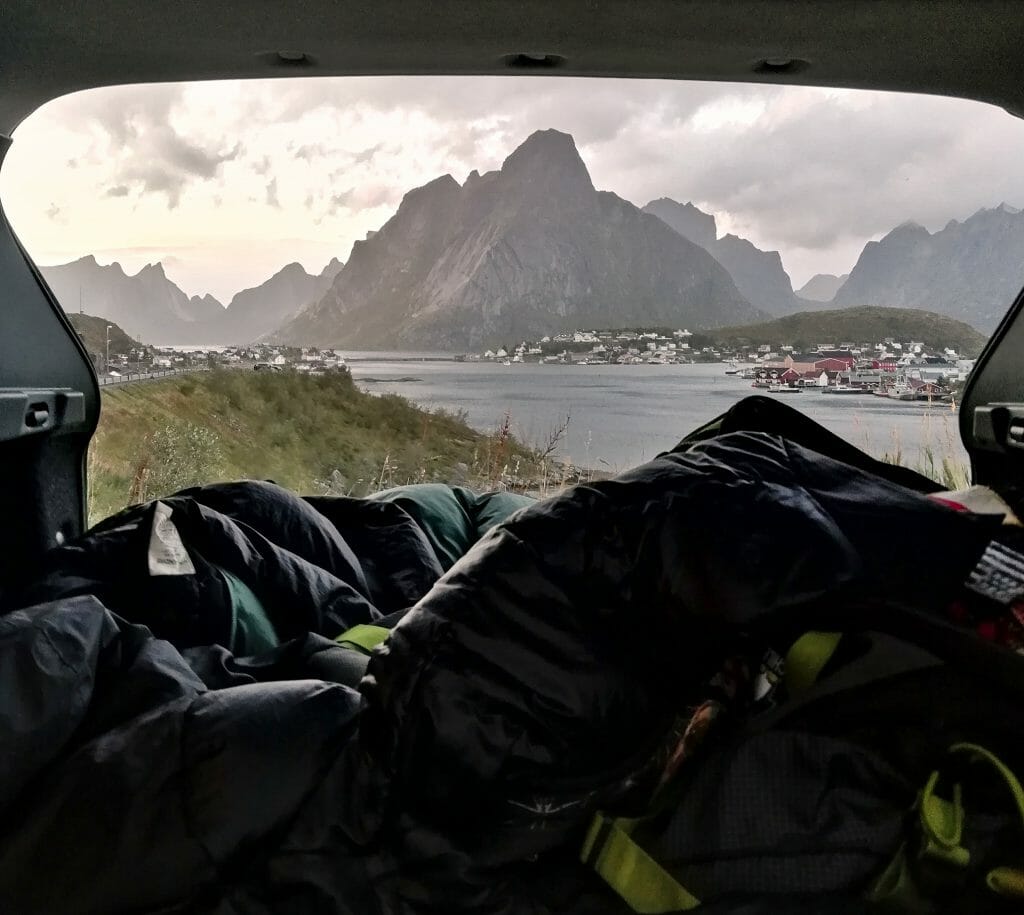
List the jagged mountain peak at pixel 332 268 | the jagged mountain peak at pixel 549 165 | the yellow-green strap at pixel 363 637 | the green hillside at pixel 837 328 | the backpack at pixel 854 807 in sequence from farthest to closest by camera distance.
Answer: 1. the jagged mountain peak at pixel 332 268
2. the jagged mountain peak at pixel 549 165
3. the green hillside at pixel 837 328
4. the yellow-green strap at pixel 363 637
5. the backpack at pixel 854 807

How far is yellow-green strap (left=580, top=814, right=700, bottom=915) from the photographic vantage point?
646 millimetres

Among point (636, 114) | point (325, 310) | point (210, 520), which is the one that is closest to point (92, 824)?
point (210, 520)

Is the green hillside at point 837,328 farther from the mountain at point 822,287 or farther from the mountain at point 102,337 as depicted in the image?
the mountain at point 102,337

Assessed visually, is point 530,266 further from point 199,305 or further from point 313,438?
point 199,305

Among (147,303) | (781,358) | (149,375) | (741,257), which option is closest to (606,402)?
(781,358)

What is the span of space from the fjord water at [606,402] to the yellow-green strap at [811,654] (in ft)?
5.37

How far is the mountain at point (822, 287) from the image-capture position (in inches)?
A: 106

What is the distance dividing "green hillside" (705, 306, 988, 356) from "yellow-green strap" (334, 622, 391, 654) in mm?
1848

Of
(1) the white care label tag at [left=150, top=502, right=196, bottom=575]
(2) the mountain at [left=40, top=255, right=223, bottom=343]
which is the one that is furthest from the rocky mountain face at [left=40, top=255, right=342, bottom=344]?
(1) the white care label tag at [left=150, top=502, right=196, bottom=575]

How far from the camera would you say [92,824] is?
69 cm

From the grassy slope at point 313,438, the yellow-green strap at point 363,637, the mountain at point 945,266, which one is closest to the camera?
the yellow-green strap at point 363,637

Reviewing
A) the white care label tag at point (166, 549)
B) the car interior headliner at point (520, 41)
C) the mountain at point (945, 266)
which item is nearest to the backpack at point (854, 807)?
the white care label tag at point (166, 549)

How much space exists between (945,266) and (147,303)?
2.41m

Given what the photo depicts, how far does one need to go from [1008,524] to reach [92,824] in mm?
781
